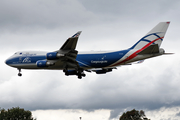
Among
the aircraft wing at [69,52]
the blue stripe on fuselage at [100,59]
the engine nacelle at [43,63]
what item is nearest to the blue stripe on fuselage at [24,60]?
the engine nacelle at [43,63]

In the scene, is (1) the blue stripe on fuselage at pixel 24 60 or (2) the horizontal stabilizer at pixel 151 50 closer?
(2) the horizontal stabilizer at pixel 151 50

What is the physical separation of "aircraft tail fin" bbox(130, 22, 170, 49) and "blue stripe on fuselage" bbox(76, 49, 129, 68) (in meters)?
3.40

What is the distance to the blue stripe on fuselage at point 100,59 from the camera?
193 feet

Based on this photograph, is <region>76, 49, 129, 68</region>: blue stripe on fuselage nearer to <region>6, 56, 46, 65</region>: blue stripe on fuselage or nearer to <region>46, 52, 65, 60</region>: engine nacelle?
<region>46, 52, 65, 60</region>: engine nacelle

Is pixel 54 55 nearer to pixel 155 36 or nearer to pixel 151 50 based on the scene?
pixel 151 50

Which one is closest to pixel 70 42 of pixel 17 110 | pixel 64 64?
pixel 64 64

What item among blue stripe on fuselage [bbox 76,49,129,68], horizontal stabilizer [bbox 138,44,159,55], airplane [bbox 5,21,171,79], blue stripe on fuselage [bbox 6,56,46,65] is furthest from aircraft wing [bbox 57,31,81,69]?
horizontal stabilizer [bbox 138,44,159,55]

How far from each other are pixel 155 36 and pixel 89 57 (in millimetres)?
12800

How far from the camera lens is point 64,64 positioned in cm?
6081

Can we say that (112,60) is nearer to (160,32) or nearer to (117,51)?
(117,51)

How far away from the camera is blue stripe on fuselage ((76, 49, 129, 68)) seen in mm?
58844

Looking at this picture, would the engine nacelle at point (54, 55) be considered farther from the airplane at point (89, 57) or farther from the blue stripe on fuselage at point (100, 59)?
the blue stripe on fuselage at point (100, 59)

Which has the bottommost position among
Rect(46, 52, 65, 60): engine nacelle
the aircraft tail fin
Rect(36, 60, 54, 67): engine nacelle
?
Rect(36, 60, 54, 67): engine nacelle

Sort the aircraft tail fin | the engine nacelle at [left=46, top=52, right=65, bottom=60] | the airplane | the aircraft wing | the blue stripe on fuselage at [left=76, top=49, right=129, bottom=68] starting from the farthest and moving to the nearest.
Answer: the blue stripe on fuselage at [left=76, top=49, right=129, bottom=68] → the aircraft tail fin → the engine nacelle at [left=46, top=52, right=65, bottom=60] → the airplane → the aircraft wing
